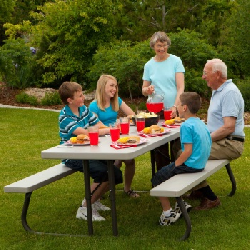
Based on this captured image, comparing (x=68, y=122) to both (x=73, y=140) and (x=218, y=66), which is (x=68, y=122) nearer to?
(x=73, y=140)

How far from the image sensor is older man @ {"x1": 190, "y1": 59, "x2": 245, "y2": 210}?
6280 mm

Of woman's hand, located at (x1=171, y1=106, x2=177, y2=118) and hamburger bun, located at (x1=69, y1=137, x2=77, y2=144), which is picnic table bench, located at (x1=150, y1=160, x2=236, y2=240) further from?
woman's hand, located at (x1=171, y1=106, x2=177, y2=118)

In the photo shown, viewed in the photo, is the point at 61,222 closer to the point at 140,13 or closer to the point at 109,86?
the point at 109,86

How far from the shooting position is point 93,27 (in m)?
16.1

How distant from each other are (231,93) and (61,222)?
206 centimetres

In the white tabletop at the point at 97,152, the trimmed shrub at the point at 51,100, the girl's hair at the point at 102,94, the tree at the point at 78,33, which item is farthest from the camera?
the tree at the point at 78,33

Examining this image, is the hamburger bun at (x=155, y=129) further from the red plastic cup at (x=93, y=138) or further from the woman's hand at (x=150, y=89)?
the woman's hand at (x=150, y=89)

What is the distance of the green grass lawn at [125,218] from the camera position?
5441 millimetres

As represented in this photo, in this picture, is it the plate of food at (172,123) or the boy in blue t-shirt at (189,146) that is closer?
the boy in blue t-shirt at (189,146)

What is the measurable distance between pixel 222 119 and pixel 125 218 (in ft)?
4.48

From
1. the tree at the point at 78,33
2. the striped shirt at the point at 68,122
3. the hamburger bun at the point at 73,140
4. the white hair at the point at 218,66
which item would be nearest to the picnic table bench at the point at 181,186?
the hamburger bun at the point at 73,140

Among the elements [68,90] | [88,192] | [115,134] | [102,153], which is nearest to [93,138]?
[115,134]

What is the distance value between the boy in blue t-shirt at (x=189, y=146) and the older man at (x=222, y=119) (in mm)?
514

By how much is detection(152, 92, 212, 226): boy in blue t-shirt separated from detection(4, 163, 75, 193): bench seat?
970 millimetres
